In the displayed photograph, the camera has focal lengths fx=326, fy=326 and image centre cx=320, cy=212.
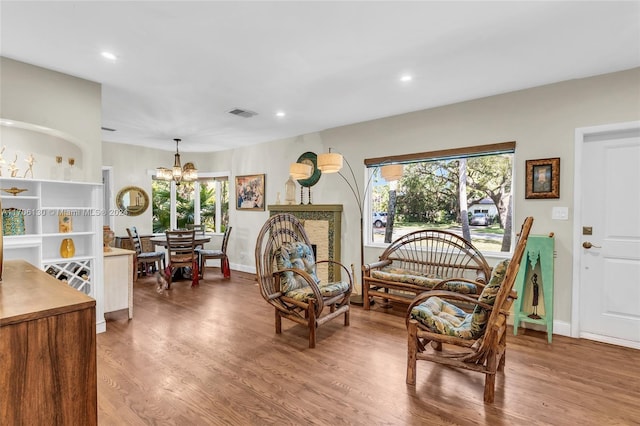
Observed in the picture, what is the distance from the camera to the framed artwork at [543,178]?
11.4 feet

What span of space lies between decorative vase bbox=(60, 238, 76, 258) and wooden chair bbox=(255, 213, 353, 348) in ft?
6.26

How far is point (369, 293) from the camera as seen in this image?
427 centimetres

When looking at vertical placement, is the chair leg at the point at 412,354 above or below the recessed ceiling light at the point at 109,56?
below

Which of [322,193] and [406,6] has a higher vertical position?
[406,6]

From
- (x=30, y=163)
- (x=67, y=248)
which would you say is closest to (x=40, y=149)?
(x=30, y=163)

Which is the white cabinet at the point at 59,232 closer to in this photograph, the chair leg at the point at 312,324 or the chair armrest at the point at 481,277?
the chair leg at the point at 312,324

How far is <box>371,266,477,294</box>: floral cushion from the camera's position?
357 cm

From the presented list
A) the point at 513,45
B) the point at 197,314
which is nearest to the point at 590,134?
the point at 513,45

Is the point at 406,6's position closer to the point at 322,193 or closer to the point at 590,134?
the point at 590,134

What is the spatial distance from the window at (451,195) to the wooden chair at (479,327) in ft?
6.01

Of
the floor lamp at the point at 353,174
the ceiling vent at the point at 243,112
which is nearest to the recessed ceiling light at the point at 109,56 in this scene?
the ceiling vent at the point at 243,112

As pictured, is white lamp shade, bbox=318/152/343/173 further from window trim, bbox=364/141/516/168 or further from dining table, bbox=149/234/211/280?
dining table, bbox=149/234/211/280

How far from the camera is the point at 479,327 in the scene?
229 centimetres

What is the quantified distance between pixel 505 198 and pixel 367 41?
2.63m
